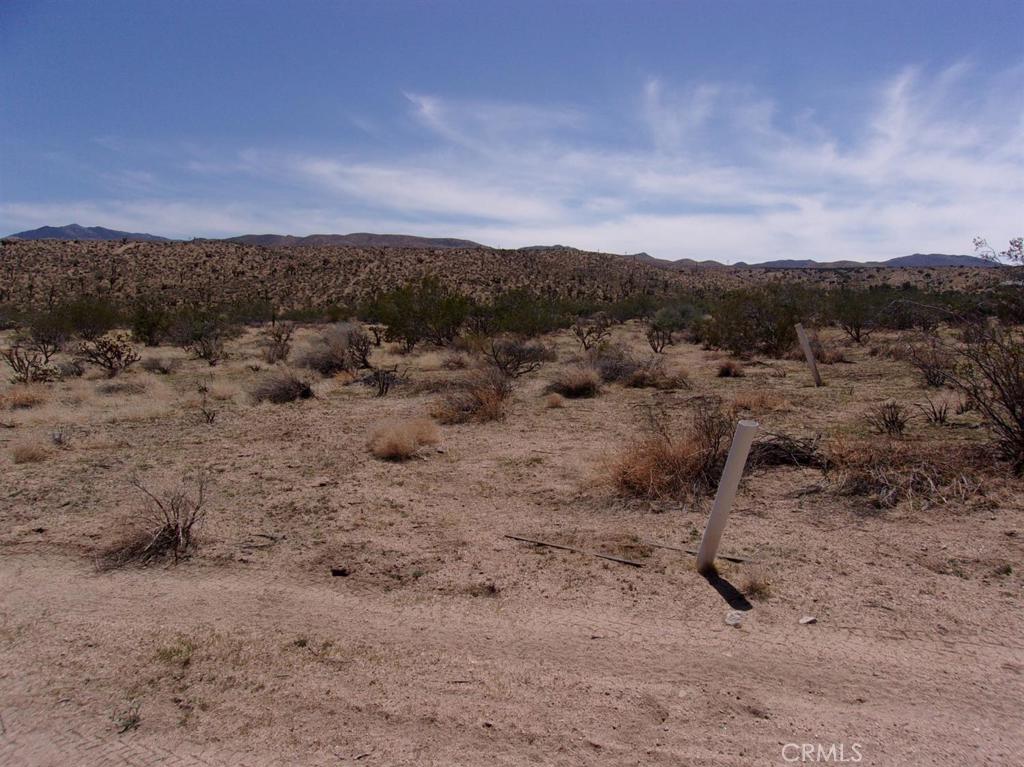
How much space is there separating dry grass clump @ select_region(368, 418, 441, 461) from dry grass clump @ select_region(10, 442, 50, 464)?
471 cm

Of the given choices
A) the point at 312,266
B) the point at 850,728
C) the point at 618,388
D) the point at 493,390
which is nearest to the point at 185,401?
the point at 493,390

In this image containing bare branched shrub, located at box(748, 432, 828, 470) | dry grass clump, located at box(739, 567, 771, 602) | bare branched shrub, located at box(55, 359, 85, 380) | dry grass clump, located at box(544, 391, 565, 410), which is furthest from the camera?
bare branched shrub, located at box(55, 359, 85, 380)

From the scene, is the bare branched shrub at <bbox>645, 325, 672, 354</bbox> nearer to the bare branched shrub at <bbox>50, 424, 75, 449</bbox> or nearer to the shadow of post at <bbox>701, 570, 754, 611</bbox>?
the bare branched shrub at <bbox>50, 424, 75, 449</bbox>

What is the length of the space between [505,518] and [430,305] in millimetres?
18790

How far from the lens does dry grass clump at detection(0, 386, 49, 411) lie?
13.7 meters

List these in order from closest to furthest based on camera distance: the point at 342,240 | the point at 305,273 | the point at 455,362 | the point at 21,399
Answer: the point at 21,399 → the point at 455,362 → the point at 305,273 → the point at 342,240

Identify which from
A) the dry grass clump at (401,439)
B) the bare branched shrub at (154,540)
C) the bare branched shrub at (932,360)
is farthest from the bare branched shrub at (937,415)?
the bare branched shrub at (154,540)

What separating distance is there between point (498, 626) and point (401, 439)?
5115 mm

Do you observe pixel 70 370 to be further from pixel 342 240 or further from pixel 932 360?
pixel 342 240

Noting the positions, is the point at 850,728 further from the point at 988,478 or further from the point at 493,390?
the point at 493,390

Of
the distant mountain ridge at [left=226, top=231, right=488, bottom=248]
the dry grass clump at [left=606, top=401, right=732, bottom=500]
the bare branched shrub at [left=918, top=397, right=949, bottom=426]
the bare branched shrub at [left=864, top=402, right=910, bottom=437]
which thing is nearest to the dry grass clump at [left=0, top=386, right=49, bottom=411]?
the dry grass clump at [left=606, top=401, right=732, bottom=500]

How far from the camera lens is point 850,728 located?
3572mm

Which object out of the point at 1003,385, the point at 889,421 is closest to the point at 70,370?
the point at 889,421

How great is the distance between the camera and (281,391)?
14789 millimetres
